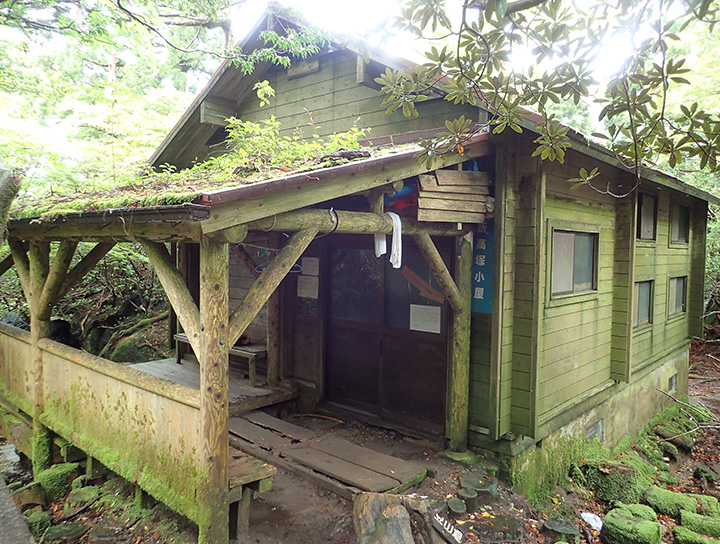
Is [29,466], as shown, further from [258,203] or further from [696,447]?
[696,447]

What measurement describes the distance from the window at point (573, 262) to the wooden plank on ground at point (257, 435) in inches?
141

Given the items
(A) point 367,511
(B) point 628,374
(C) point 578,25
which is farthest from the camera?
(B) point 628,374

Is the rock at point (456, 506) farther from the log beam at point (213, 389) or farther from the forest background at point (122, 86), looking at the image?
the forest background at point (122, 86)

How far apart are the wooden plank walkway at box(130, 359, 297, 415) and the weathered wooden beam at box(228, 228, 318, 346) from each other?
3107mm

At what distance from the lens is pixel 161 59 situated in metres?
17.6

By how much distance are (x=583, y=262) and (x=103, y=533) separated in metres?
6.02

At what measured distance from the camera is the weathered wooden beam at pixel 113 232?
3284mm

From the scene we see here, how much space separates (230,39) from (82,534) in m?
14.8

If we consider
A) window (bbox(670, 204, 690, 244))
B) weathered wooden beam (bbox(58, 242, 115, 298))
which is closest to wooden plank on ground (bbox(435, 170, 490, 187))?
weathered wooden beam (bbox(58, 242, 115, 298))

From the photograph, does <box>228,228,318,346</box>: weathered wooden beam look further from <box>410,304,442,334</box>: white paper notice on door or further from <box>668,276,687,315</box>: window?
<box>668,276,687,315</box>: window

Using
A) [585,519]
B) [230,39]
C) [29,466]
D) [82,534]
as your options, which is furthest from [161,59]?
[585,519]

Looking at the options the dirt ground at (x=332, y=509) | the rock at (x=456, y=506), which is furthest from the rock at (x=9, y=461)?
the rock at (x=456, y=506)

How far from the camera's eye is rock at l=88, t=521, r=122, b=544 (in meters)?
4.11

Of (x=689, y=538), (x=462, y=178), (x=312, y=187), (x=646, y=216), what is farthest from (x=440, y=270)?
(x=646, y=216)
